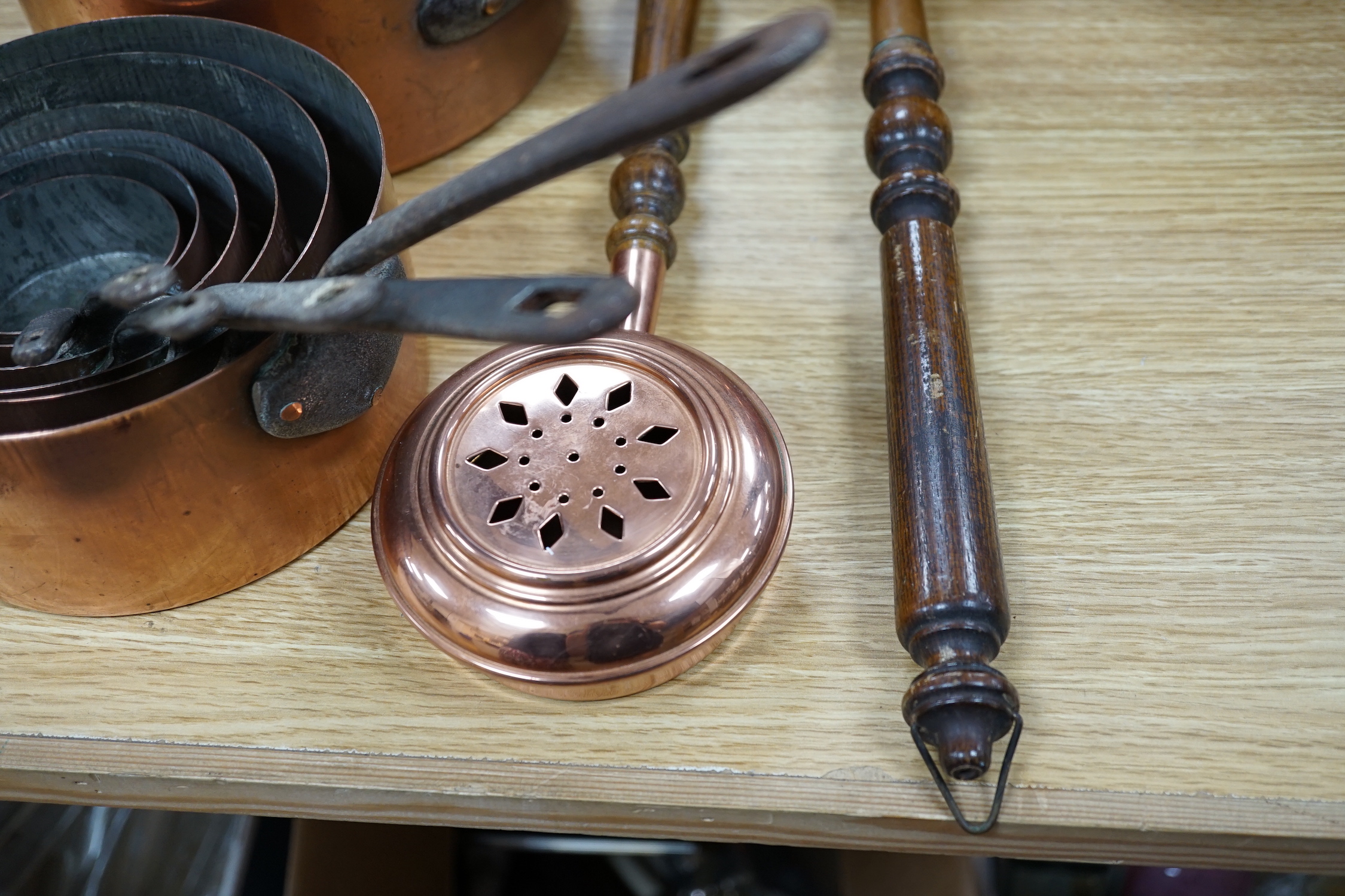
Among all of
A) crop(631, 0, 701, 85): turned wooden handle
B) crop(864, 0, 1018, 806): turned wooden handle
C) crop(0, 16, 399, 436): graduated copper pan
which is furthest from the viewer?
crop(631, 0, 701, 85): turned wooden handle

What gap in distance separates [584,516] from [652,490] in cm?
4

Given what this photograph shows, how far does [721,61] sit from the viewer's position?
42 cm

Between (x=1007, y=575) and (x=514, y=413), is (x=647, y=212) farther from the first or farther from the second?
(x=1007, y=575)

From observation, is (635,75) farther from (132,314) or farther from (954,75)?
(132,314)

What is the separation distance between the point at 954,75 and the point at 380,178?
0.55 metres

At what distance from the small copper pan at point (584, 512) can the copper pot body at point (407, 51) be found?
0.92 feet

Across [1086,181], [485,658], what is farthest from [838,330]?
[485,658]

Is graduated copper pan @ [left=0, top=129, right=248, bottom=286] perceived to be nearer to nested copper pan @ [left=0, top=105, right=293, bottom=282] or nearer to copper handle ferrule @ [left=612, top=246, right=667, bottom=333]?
nested copper pan @ [left=0, top=105, right=293, bottom=282]

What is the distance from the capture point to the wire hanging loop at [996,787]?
52cm

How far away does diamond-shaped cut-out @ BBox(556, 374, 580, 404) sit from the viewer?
603 mm

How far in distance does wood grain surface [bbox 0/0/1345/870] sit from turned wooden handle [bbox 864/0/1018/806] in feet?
0.19

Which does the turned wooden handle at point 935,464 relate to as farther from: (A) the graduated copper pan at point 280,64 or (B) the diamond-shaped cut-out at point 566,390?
(A) the graduated copper pan at point 280,64

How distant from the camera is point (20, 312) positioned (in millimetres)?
692

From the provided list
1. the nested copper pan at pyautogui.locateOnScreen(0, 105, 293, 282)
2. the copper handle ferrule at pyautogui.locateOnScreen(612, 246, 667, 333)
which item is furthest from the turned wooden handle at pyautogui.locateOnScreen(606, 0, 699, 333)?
the nested copper pan at pyautogui.locateOnScreen(0, 105, 293, 282)
